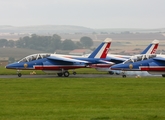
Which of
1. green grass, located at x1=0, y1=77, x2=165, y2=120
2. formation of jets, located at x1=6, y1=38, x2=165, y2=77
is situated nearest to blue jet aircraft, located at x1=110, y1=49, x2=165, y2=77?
formation of jets, located at x1=6, y1=38, x2=165, y2=77

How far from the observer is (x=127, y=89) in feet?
107

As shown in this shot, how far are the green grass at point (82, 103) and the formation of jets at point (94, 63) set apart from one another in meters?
16.0

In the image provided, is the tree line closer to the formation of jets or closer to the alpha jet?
the formation of jets

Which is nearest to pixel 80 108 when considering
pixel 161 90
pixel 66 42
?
pixel 161 90

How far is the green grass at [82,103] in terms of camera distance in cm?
2105

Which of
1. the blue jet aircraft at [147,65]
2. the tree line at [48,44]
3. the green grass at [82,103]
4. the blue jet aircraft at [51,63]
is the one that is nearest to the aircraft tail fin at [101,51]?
the blue jet aircraft at [51,63]

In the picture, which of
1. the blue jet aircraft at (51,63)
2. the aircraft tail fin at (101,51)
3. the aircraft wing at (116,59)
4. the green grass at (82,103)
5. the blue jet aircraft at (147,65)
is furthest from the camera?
the aircraft wing at (116,59)

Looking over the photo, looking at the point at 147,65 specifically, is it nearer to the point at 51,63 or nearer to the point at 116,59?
the point at 51,63

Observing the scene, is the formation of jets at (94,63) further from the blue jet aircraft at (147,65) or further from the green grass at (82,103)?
the green grass at (82,103)

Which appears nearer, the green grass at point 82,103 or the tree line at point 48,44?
the green grass at point 82,103

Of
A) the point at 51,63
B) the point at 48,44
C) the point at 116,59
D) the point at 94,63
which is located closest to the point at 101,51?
the point at 94,63

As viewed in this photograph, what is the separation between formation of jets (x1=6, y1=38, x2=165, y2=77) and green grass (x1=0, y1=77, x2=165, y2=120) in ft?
52.6

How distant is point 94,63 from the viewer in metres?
55.4

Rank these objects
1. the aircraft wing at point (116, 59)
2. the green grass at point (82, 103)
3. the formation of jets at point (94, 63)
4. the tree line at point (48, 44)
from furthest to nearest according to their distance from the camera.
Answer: the tree line at point (48, 44)
the aircraft wing at point (116, 59)
the formation of jets at point (94, 63)
the green grass at point (82, 103)
